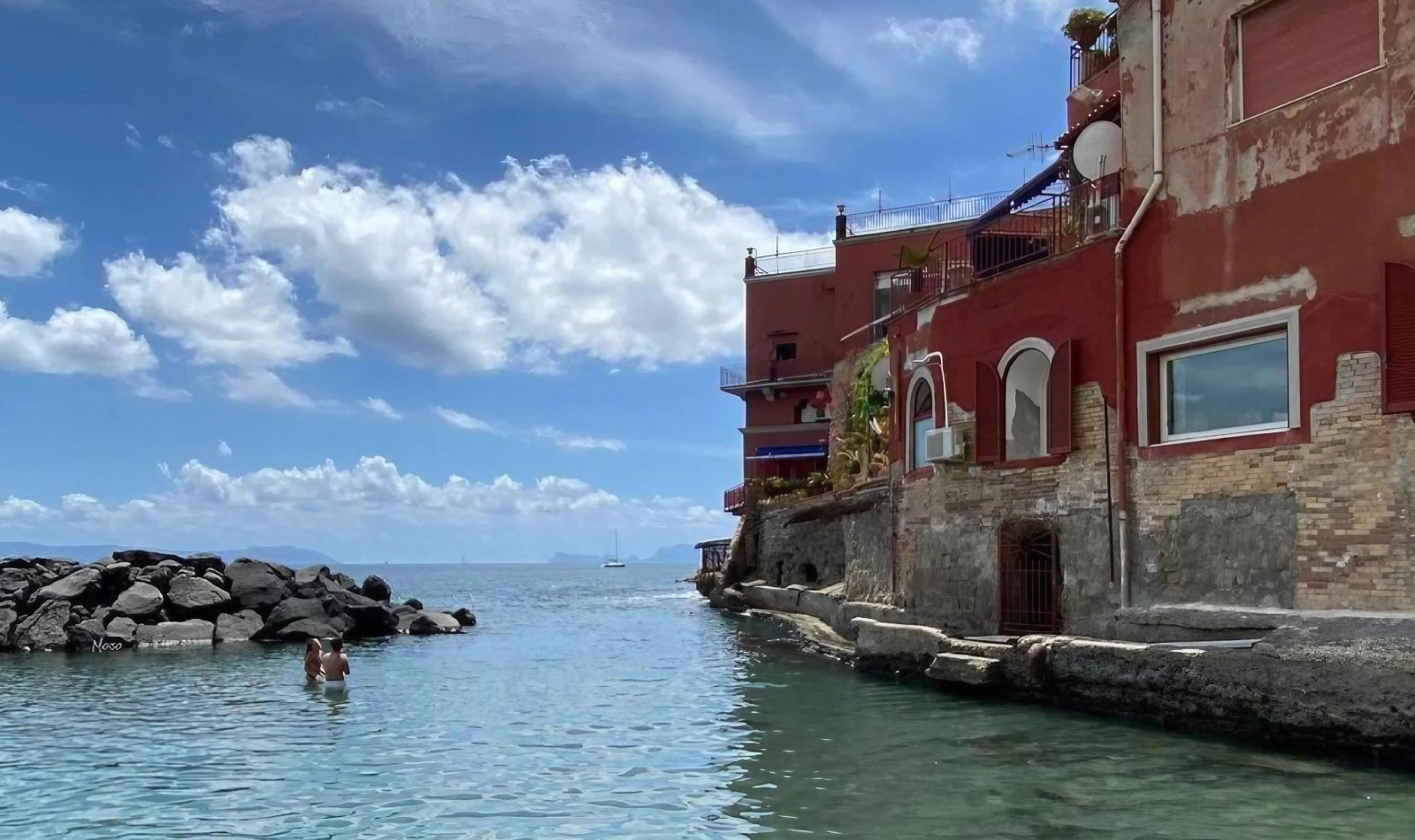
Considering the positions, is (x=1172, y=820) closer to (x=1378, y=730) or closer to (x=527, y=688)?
(x=1378, y=730)

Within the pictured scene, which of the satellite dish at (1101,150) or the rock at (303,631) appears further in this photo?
the rock at (303,631)

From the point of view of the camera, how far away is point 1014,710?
14039 mm

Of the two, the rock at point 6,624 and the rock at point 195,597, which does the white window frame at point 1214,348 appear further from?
the rock at point 6,624

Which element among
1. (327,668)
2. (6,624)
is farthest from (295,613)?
(327,668)

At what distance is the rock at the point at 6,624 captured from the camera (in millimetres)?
26031

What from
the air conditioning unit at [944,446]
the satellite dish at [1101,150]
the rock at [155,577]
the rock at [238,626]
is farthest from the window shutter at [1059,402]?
the rock at [155,577]

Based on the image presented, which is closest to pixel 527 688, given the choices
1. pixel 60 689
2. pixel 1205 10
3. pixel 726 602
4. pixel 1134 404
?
pixel 60 689

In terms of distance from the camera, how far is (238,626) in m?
28.2

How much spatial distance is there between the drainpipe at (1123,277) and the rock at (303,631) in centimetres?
2039

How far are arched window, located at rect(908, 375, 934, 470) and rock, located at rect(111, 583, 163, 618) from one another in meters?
19.8

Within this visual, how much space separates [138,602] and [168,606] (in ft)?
2.69

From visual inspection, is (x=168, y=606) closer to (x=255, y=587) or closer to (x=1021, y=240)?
(x=255, y=587)

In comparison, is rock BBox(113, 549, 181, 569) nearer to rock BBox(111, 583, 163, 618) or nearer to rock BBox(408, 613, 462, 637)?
rock BBox(111, 583, 163, 618)

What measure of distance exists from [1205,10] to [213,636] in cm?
2540
